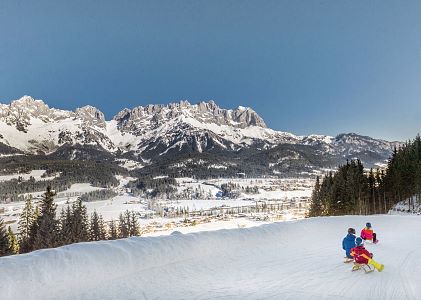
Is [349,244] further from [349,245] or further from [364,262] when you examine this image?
[364,262]

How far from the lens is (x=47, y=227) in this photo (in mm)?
47875

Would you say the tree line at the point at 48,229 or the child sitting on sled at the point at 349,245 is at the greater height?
the child sitting on sled at the point at 349,245

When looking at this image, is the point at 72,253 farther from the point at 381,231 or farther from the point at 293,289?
the point at 381,231

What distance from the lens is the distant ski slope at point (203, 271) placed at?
11383 millimetres

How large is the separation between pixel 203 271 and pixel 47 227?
40.9m

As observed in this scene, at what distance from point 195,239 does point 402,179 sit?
225 ft

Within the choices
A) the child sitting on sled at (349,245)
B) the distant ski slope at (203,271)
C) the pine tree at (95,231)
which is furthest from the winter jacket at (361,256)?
the pine tree at (95,231)

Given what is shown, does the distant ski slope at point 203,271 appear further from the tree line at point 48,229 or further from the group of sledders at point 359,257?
the tree line at point 48,229

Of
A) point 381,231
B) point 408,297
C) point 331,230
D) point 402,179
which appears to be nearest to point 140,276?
point 408,297

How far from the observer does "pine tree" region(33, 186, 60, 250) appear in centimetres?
4654

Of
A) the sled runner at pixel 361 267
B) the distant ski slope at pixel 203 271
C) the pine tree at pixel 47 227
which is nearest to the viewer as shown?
the distant ski slope at pixel 203 271

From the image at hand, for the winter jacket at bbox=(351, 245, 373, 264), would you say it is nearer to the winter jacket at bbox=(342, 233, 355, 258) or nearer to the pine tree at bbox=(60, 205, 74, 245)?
the winter jacket at bbox=(342, 233, 355, 258)

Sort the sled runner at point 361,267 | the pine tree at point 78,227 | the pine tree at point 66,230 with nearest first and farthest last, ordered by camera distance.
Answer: the sled runner at point 361,267
the pine tree at point 66,230
the pine tree at point 78,227

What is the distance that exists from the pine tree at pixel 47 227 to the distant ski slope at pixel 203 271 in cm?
3694
